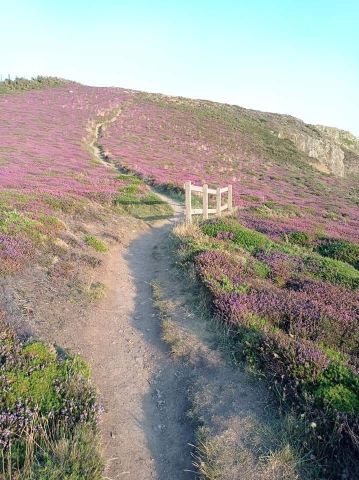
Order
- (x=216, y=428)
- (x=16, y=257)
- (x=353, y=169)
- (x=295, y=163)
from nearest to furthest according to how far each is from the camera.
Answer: (x=216, y=428)
(x=16, y=257)
(x=295, y=163)
(x=353, y=169)

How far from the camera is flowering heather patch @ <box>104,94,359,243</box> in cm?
2236

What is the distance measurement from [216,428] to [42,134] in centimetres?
4268

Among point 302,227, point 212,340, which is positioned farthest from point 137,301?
point 302,227

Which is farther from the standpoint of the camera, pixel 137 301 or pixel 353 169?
pixel 353 169

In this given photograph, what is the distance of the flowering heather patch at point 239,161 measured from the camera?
2236 centimetres

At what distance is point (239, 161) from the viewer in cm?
4778

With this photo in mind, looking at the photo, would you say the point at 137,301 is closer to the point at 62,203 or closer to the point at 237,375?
the point at 237,375

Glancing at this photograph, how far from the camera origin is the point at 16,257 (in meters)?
9.45

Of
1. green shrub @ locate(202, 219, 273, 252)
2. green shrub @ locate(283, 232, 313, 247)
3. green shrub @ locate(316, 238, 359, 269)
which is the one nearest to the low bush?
green shrub @ locate(202, 219, 273, 252)

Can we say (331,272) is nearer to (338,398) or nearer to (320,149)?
(338,398)

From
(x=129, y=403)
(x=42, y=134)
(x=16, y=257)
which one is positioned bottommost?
(x=129, y=403)

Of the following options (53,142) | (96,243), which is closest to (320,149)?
(53,142)

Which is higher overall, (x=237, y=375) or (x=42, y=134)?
(x=42, y=134)

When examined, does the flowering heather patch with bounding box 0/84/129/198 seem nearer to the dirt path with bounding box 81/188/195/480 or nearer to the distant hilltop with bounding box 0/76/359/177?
the distant hilltop with bounding box 0/76/359/177
